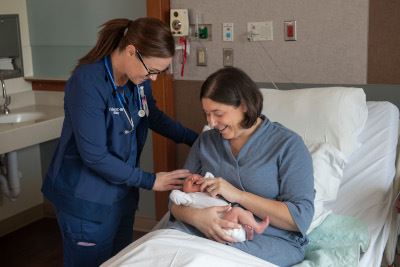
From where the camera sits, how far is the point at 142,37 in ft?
A: 5.92

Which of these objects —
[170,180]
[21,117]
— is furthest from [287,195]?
[21,117]

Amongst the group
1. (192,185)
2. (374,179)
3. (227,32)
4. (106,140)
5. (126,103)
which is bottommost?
(374,179)

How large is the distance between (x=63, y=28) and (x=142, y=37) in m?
1.93

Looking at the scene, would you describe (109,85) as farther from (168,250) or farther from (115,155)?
(168,250)

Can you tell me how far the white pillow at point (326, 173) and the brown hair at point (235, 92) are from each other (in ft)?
1.35

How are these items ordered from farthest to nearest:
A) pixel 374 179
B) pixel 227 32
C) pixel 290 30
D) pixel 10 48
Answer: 1. pixel 10 48
2. pixel 227 32
3. pixel 290 30
4. pixel 374 179

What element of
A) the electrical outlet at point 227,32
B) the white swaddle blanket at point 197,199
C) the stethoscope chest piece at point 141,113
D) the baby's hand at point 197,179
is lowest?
the white swaddle blanket at point 197,199

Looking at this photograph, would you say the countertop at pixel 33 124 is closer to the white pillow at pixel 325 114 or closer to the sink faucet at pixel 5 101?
the sink faucet at pixel 5 101

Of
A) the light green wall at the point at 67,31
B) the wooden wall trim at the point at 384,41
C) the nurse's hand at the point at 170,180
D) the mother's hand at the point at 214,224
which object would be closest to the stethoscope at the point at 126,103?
the nurse's hand at the point at 170,180

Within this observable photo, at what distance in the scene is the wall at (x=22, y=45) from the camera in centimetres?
354

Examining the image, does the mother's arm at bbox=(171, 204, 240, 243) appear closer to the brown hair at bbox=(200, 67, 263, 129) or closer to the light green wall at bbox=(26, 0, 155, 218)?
the brown hair at bbox=(200, 67, 263, 129)

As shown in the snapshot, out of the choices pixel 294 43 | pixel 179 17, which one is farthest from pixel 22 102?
pixel 294 43

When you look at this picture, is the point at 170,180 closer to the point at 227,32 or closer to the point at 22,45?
the point at 227,32

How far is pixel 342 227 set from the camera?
6.42 feet
